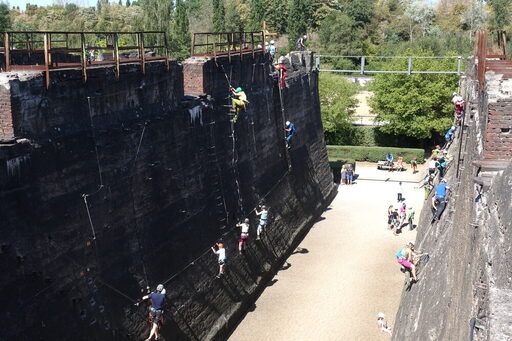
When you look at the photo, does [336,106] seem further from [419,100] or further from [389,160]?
[389,160]

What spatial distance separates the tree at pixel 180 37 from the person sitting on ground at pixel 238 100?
31244 mm

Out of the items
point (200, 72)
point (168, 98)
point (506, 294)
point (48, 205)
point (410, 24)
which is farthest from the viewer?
point (410, 24)

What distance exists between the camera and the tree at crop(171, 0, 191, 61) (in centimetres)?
4928

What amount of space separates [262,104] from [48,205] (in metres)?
11.4

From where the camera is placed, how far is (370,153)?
3741 cm

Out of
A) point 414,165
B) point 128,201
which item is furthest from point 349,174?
point 128,201

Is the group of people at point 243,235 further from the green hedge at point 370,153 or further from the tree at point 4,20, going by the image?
the tree at point 4,20

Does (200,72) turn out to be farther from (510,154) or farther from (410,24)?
(410,24)

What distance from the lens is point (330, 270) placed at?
2078 centimetres

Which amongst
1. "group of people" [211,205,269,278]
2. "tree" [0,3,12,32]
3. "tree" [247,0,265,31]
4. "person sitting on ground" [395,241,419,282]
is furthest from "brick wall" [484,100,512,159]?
"tree" [247,0,265,31]

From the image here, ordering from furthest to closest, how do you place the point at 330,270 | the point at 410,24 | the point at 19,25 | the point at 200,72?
the point at 410,24 → the point at 19,25 → the point at 330,270 → the point at 200,72

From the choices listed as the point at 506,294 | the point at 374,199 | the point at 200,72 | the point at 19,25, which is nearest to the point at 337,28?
the point at 19,25

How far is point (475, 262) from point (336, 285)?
11.1 meters

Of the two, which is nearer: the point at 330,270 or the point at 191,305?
the point at 191,305
